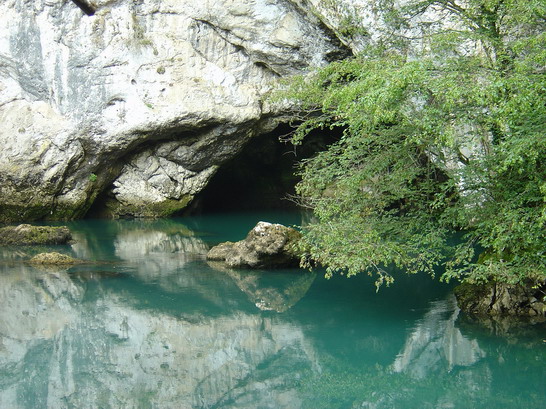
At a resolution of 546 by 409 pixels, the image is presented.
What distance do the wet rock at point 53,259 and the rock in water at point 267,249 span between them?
12.8ft

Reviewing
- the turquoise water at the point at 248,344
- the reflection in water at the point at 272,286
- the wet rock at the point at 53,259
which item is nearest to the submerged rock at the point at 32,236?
the wet rock at the point at 53,259

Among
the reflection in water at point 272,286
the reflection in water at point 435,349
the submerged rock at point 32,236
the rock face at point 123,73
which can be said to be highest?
the rock face at point 123,73

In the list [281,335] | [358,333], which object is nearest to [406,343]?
[358,333]

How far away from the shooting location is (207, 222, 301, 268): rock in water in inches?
568

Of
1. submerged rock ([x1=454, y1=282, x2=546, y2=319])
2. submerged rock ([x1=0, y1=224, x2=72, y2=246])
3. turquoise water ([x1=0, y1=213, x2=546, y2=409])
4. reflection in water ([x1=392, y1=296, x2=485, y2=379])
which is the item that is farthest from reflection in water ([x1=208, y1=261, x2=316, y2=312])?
submerged rock ([x1=0, y1=224, x2=72, y2=246])

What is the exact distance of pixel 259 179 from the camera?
3381 centimetres

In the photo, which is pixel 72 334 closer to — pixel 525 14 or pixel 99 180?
pixel 525 14

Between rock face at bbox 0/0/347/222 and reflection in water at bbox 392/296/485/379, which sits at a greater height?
rock face at bbox 0/0/347/222

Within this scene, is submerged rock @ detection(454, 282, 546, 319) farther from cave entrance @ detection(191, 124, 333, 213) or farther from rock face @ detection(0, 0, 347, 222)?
cave entrance @ detection(191, 124, 333, 213)

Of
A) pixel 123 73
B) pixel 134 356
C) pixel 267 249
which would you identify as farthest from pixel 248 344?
pixel 123 73

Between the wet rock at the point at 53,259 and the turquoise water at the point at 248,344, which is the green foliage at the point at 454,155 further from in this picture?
the wet rock at the point at 53,259

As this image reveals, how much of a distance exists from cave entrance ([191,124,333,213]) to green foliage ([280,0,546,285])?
63.9 ft

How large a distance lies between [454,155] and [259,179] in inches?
910

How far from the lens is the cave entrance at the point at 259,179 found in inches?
1238
